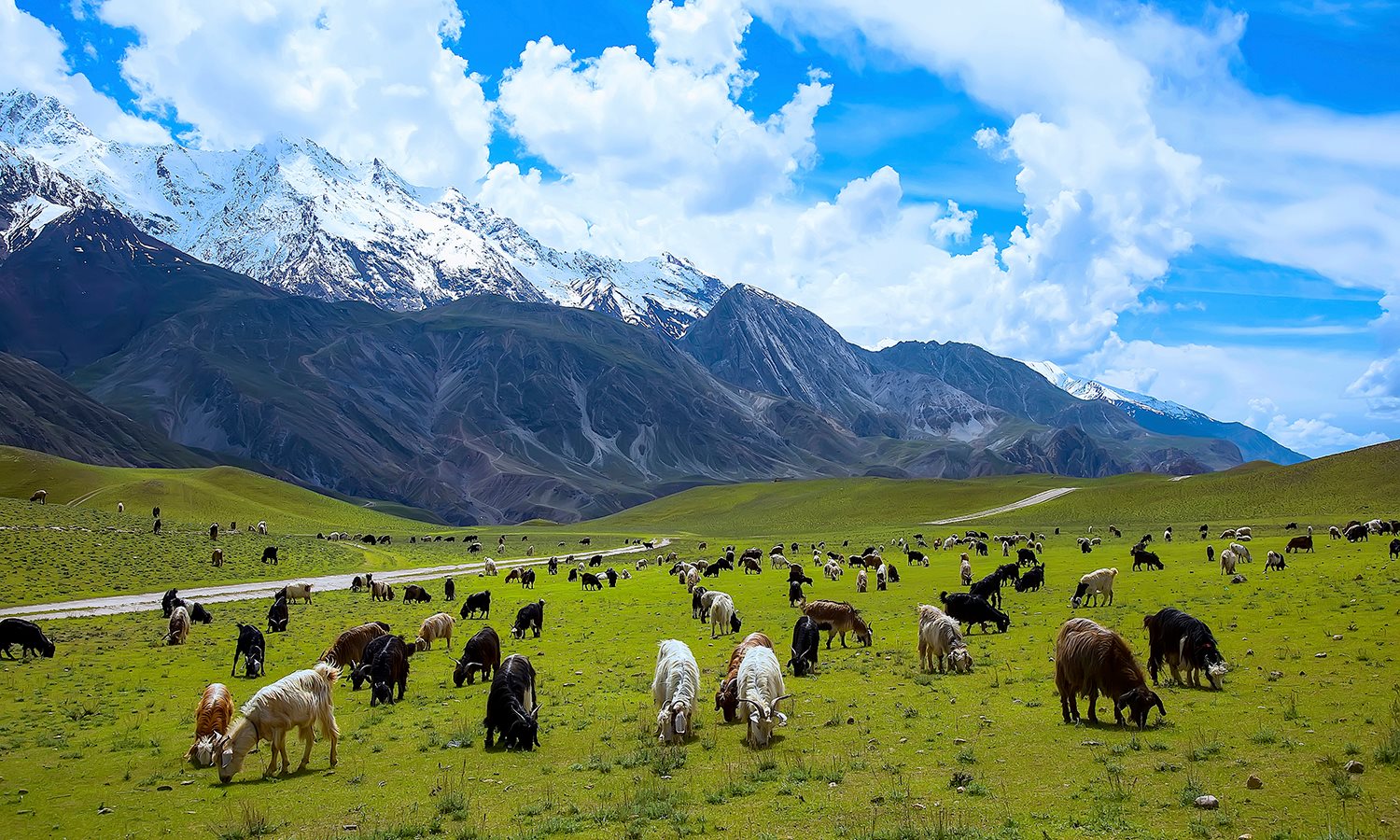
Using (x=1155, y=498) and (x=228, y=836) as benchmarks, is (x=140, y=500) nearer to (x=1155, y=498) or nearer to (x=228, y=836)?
(x=228, y=836)

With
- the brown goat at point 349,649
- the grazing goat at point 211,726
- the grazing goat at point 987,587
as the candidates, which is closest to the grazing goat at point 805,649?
the brown goat at point 349,649

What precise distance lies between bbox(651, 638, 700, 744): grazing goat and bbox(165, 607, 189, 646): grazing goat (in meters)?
23.5

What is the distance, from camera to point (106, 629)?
124 feet

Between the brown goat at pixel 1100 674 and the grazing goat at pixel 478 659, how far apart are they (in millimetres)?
15339

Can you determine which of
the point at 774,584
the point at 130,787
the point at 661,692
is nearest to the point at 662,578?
the point at 774,584

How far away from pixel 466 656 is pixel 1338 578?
34.7m

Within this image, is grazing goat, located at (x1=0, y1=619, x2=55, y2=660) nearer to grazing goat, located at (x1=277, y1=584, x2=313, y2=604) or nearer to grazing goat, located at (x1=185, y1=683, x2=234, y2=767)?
grazing goat, located at (x1=277, y1=584, x2=313, y2=604)

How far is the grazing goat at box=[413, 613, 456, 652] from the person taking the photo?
3152cm

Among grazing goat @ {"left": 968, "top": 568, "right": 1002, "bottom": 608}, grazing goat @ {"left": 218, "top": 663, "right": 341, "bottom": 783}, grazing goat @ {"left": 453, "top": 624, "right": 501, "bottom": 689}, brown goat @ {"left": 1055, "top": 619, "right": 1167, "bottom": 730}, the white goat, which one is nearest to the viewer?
brown goat @ {"left": 1055, "top": 619, "right": 1167, "bottom": 730}

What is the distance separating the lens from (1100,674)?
52.6 feet

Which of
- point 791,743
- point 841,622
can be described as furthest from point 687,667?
point 841,622

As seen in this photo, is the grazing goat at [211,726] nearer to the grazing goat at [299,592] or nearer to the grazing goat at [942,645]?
the grazing goat at [942,645]

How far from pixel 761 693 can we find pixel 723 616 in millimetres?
15153

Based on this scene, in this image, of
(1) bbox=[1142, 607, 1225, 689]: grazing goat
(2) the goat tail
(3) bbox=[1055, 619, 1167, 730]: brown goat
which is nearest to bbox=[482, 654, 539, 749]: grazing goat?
(2) the goat tail
